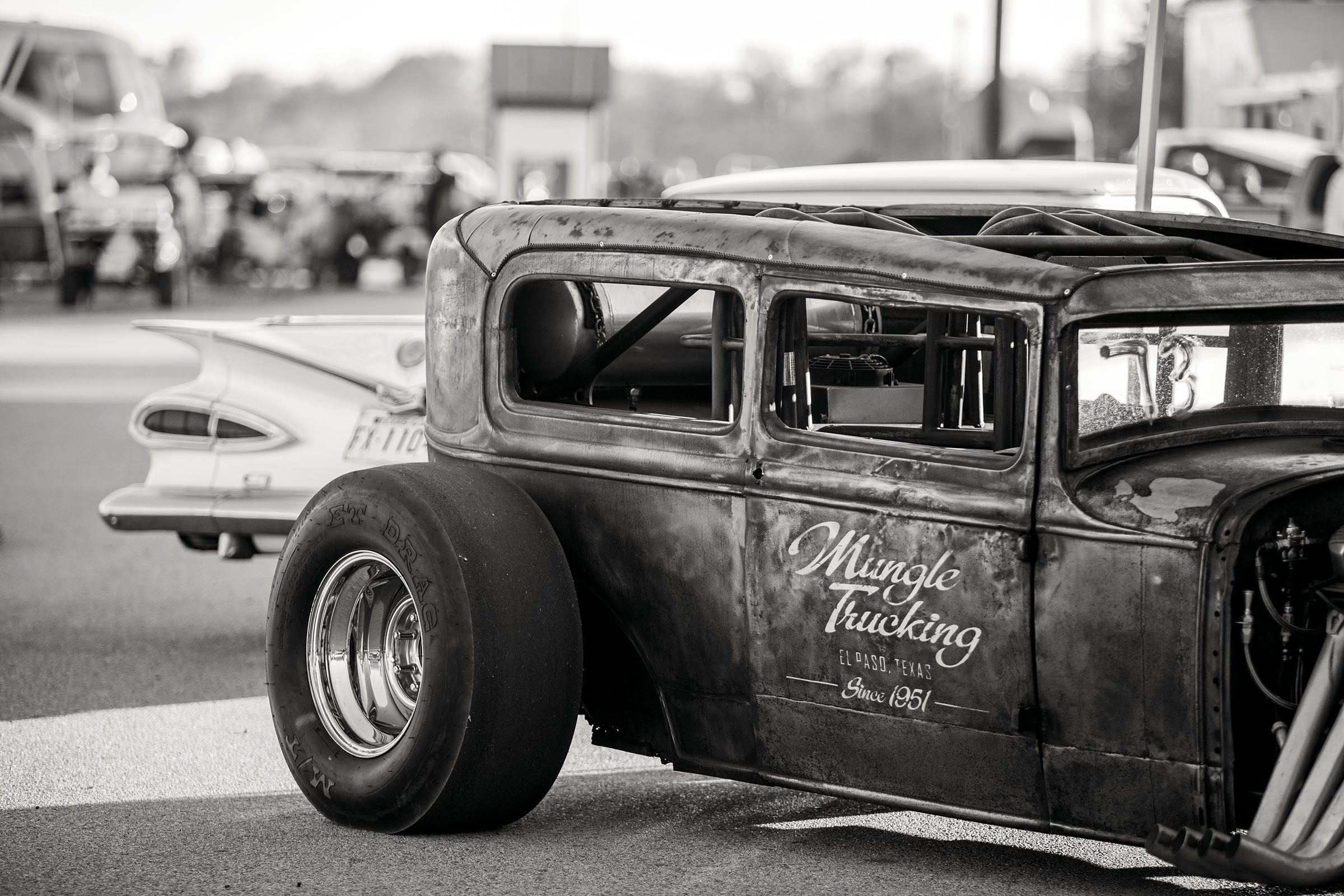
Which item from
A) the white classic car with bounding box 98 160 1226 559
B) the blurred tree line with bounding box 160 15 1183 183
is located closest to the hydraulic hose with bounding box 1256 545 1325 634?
the white classic car with bounding box 98 160 1226 559

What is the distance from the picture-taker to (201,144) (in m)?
29.1

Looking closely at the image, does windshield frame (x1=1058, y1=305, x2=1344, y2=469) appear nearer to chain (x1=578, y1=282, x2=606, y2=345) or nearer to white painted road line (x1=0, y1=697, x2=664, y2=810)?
chain (x1=578, y1=282, x2=606, y2=345)

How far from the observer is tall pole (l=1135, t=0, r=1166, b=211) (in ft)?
18.9

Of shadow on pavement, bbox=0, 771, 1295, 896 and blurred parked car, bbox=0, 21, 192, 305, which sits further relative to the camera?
blurred parked car, bbox=0, 21, 192, 305

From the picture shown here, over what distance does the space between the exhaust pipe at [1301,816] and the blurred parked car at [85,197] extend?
67.4ft

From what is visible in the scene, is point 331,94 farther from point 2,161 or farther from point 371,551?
point 371,551

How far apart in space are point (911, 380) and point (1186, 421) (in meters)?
0.92

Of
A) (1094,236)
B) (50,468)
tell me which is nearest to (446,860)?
(1094,236)

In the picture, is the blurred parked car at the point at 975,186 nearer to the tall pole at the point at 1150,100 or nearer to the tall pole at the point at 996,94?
the tall pole at the point at 1150,100

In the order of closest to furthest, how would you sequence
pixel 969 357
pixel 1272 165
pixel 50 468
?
pixel 969 357 < pixel 50 468 < pixel 1272 165

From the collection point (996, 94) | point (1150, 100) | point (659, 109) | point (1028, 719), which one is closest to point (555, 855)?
point (1028, 719)

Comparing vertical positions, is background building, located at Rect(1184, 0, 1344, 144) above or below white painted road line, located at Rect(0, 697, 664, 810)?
above

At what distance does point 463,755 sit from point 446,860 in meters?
0.24

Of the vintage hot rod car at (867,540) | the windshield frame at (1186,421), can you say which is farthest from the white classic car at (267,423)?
the windshield frame at (1186,421)
